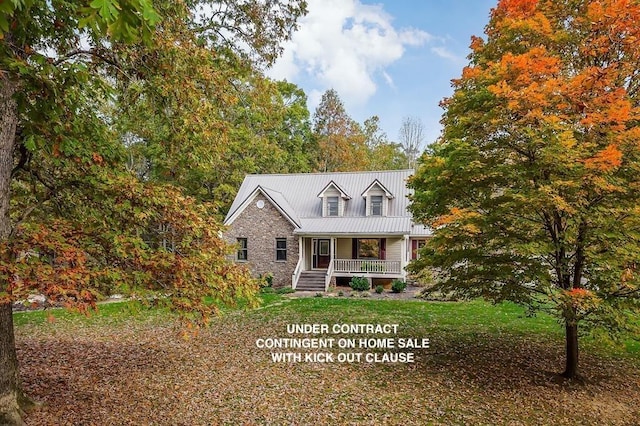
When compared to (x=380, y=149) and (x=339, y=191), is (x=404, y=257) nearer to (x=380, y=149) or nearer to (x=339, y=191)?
(x=339, y=191)

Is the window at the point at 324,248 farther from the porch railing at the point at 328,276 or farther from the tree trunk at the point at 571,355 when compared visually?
the tree trunk at the point at 571,355

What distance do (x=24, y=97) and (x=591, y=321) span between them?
8.78 metres

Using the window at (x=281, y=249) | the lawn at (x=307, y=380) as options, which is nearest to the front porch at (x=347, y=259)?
the window at (x=281, y=249)

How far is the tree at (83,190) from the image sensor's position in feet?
14.1

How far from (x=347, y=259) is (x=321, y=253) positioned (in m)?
1.87

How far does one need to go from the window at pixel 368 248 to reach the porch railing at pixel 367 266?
1.89 m

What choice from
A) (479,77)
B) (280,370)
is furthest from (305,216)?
(479,77)

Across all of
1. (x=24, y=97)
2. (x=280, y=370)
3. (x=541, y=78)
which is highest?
(x=541, y=78)

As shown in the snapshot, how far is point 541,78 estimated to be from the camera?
6.73 m

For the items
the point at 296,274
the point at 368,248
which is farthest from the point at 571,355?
the point at 368,248

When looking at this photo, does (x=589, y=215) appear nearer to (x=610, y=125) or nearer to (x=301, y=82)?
(x=610, y=125)

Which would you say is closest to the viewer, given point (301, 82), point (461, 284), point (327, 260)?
point (461, 284)

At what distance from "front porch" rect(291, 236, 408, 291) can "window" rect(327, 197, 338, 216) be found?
1.49 meters

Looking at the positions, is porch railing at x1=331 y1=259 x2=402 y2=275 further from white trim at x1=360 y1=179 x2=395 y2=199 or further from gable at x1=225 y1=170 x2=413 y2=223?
white trim at x1=360 y1=179 x2=395 y2=199
